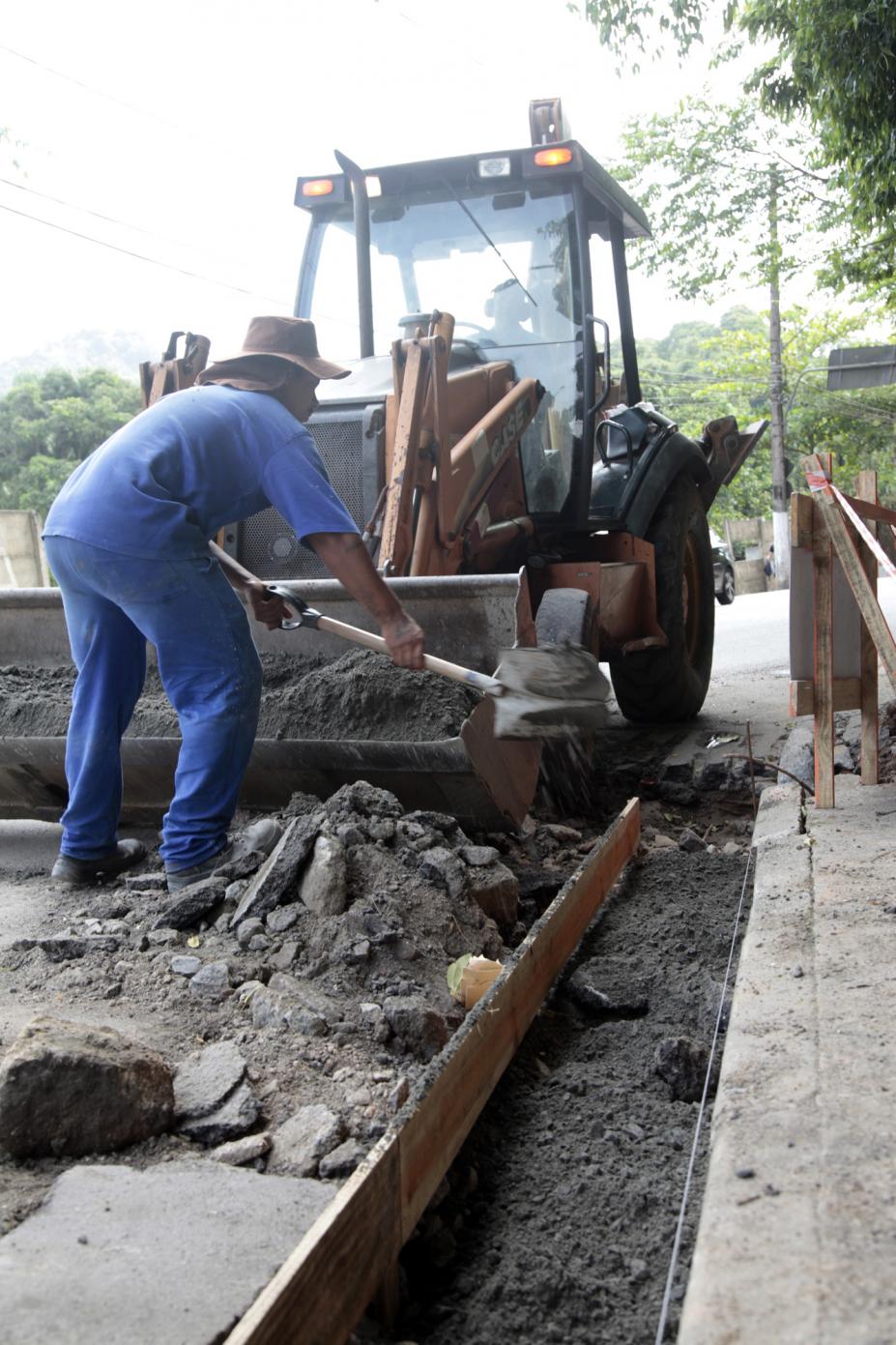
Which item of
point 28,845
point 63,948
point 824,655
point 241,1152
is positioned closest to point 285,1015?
point 241,1152

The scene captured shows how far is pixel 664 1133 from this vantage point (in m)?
2.67

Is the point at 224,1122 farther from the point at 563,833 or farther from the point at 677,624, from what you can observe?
the point at 677,624

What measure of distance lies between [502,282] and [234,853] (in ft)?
12.0

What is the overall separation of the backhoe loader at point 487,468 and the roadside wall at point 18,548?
10790 mm

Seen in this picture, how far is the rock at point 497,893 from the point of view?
→ 12.8 feet

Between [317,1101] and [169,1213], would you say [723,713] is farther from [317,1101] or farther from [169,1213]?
[169,1213]

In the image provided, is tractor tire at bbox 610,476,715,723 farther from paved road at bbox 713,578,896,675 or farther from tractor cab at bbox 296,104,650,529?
paved road at bbox 713,578,896,675

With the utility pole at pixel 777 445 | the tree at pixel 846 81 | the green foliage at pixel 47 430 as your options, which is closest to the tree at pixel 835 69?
the tree at pixel 846 81

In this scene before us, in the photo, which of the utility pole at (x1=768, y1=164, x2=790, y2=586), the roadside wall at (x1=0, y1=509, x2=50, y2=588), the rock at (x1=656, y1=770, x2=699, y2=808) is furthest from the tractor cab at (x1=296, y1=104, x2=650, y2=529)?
the utility pole at (x1=768, y1=164, x2=790, y2=586)

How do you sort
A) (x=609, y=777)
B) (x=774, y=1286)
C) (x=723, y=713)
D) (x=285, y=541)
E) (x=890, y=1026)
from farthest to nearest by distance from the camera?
(x=723, y=713) < (x=609, y=777) < (x=285, y=541) < (x=890, y=1026) < (x=774, y=1286)

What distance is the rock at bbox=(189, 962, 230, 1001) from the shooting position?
125 inches

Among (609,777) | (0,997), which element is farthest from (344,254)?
(0,997)

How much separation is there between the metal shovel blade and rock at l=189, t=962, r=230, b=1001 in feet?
4.76

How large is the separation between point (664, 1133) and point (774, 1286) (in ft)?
3.31
